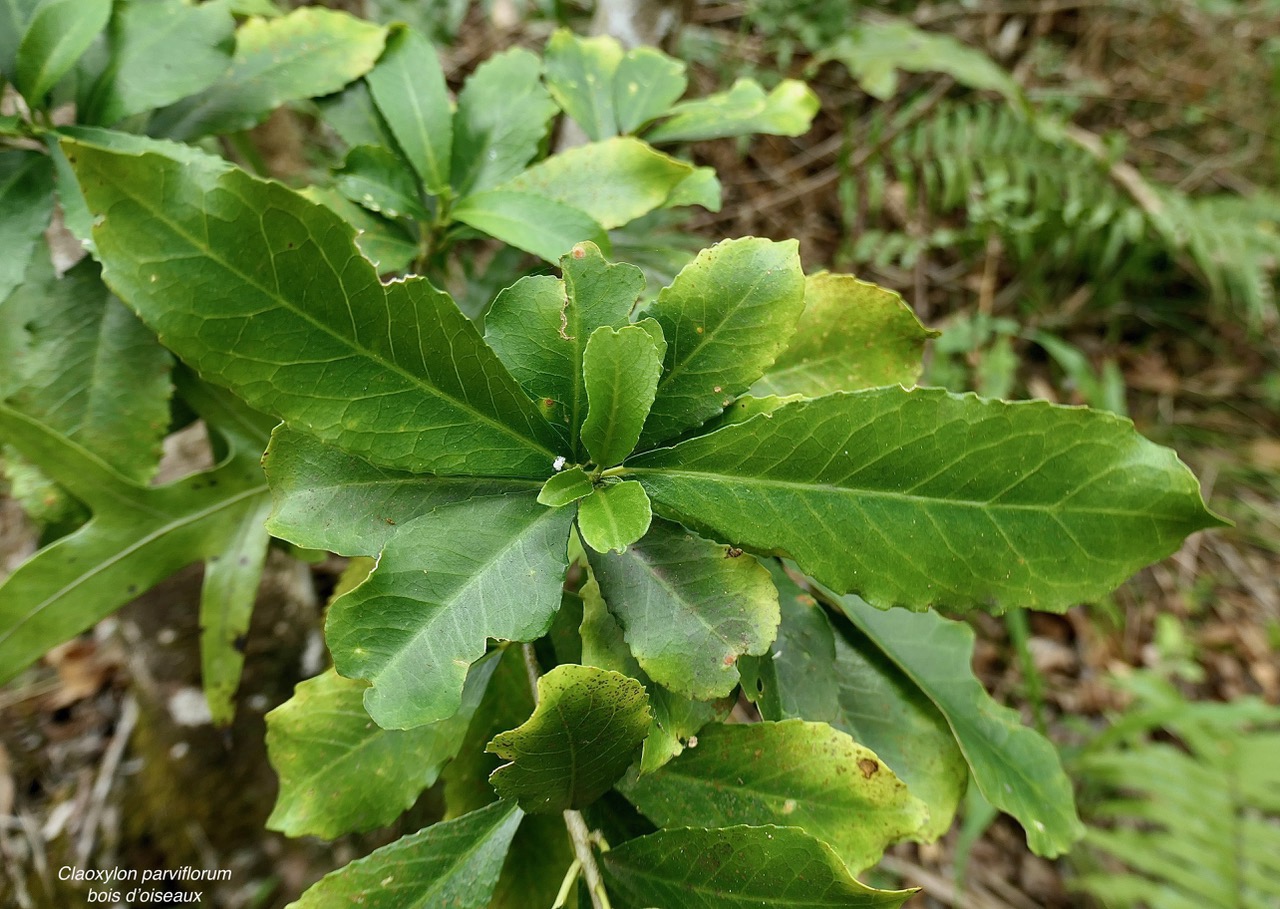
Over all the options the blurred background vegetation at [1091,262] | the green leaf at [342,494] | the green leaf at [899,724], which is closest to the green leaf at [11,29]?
the green leaf at [342,494]

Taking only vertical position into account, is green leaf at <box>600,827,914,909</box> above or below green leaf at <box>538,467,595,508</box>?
below

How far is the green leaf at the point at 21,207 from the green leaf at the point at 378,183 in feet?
0.94

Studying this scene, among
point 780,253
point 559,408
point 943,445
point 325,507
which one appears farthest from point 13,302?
point 943,445

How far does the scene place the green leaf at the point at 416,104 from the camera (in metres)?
0.86

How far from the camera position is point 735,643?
0.56 metres

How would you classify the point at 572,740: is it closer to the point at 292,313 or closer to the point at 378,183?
the point at 292,313

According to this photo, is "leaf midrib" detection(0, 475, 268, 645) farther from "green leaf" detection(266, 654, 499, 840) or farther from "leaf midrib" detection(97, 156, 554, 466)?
"leaf midrib" detection(97, 156, 554, 466)

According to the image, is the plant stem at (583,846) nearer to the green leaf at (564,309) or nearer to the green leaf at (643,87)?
the green leaf at (564,309)

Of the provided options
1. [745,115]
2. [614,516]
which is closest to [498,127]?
[745,115]

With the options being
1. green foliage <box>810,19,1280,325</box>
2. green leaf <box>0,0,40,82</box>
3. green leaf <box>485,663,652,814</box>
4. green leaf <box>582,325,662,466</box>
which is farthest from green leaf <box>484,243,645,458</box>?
green foliage <box>810,19,1280,325</box>

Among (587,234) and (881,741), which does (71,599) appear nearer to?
(587,234)

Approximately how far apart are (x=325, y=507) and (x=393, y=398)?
105 mm

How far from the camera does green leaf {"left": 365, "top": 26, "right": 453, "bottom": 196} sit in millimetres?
856

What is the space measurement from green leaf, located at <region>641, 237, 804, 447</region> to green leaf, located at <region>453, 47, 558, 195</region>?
391 millimetres
